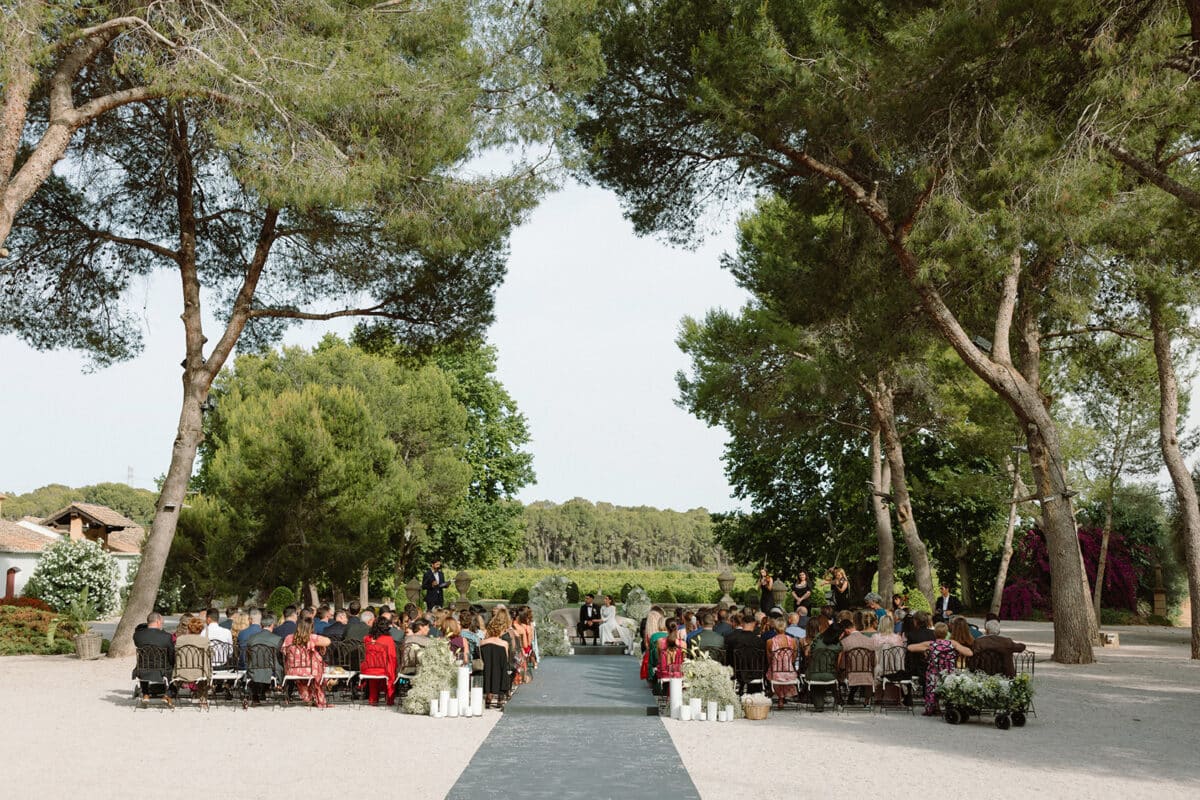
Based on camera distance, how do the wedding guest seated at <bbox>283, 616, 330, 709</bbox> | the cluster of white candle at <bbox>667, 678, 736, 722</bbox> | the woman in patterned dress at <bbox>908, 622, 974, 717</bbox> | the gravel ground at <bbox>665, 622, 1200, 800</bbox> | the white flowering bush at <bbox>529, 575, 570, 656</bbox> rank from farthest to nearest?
1. the white flowering bush at <bbox>529, 575, 570, 656</bbox>
2. the wedding guest seated at <bbox>283, 616, 330, 709</bbox>
3. the woman in patterned dress at <bbox>908, 622, 974, 717</bbox>
4. the cluster of white candle at <bbox>667, 678, 736, 722</bbox>
5. the gravel ground at <bbox>665, 622, 1200, 800</bbox>

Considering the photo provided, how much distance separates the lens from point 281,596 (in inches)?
1147

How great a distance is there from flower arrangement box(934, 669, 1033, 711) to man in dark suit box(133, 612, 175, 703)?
327 inches

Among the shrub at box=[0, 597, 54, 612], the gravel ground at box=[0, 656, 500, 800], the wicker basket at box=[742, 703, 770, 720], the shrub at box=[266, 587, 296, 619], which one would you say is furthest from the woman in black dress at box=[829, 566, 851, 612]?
the shrub at box=[266, 587, 296, 619]

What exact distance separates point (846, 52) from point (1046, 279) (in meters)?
6.40

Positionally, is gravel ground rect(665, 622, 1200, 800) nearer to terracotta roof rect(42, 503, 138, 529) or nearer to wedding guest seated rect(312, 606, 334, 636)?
wedding guest seated rect(312, 606, 334, 636)

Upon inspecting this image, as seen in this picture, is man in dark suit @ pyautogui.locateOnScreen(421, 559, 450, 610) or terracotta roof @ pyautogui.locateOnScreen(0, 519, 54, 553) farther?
terracotta roof @ pyautogui.locateOnScreen(0, 519, 54, 553)

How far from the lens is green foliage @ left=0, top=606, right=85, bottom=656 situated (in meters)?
18.5

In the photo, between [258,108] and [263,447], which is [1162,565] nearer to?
[263,447]

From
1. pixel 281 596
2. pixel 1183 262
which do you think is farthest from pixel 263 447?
pixel 1183 262

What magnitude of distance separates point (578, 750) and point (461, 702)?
9.01 feet

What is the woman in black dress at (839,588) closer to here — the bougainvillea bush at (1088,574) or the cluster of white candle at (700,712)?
the cluster of white candle at (700,712)

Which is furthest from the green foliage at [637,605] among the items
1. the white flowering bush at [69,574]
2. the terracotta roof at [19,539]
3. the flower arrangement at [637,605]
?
the terracotta roof at [19,539]

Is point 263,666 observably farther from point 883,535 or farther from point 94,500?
point 94,500

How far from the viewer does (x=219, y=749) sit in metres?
8.55
